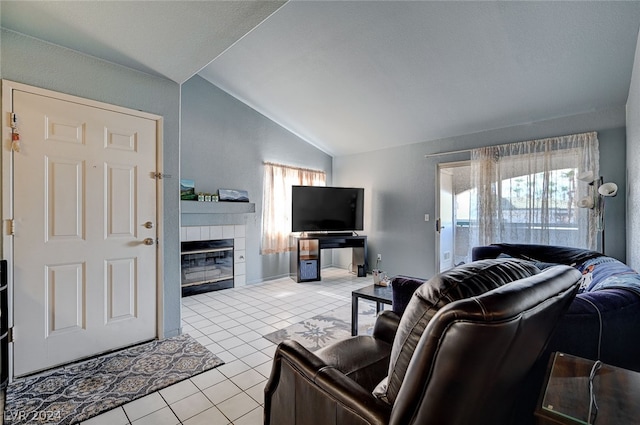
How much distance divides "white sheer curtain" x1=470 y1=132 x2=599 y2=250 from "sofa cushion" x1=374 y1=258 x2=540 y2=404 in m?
3.35

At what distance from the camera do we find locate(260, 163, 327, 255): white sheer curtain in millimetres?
5004

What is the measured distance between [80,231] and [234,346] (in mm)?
1550

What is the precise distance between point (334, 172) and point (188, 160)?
9.93ft

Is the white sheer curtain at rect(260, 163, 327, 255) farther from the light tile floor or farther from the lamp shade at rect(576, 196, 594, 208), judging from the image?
the lamp shade at rect(576, 196, 594, 208)

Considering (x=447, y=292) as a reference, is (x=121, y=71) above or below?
above

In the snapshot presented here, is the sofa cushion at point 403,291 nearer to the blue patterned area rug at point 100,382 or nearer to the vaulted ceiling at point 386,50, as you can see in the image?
the blue patterned area rug at point 100,382

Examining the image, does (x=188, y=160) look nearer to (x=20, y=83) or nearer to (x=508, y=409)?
(x=20, y=83)

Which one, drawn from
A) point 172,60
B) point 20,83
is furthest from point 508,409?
point 20,83

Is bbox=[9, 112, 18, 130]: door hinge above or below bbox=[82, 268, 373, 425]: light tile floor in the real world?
above

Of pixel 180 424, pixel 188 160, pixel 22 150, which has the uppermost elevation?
pixel 188 160

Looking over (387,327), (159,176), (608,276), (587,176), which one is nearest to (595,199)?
(587,176)

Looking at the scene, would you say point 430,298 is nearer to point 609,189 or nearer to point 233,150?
point 609,189

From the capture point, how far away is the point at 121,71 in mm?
2453

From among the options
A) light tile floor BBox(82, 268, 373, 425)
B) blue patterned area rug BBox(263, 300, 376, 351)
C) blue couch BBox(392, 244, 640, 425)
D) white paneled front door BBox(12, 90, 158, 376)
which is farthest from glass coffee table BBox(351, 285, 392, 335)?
white paneled front door BBox(12, 90, 158, 376)
